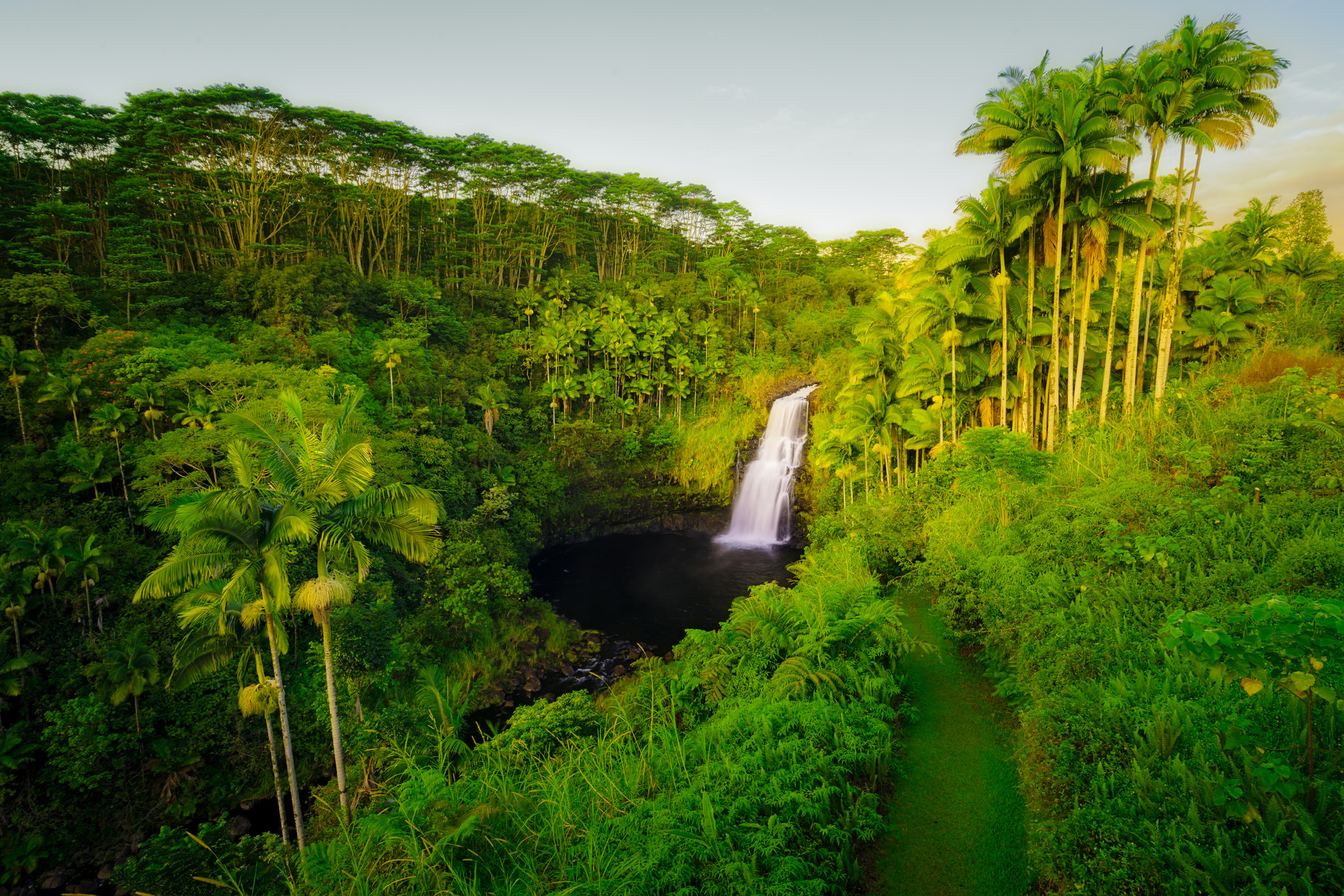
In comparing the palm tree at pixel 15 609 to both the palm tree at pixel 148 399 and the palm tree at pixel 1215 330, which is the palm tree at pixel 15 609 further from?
the palm tree at pixel 1215 330

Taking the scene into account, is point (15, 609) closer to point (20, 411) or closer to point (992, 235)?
point (20, 411)

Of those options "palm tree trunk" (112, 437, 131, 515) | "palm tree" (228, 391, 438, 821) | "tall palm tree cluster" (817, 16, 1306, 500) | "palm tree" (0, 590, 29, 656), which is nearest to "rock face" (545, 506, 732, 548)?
"tall palm tree cluster" (817, 16, 1306, 500)

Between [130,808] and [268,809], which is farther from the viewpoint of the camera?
[268,809]

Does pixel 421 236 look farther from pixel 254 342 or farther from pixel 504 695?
pixel 504 695

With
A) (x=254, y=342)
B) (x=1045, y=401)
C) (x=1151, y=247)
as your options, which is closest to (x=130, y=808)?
(x=254, y=342)

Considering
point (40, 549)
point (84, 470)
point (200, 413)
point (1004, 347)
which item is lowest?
point (40, 549)

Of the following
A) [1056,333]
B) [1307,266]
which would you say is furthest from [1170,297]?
[1307,266]
